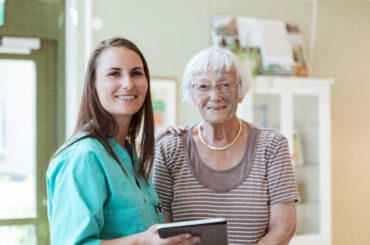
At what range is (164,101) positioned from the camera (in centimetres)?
308

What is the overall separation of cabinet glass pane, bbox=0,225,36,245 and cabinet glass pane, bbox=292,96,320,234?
2.07 metres

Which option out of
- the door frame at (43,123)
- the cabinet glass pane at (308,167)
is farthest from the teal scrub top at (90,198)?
the cabinet glass pane at (308,167)

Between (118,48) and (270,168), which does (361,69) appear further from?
(118,48)

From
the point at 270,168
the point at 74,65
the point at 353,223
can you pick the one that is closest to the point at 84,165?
the point at 270,168

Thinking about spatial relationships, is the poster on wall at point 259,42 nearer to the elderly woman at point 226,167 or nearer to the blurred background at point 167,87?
the blurred background at point 167,87

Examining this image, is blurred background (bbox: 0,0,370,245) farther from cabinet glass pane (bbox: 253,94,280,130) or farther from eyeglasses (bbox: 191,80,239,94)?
eyeglasses (bbox: 191,80,239,94)

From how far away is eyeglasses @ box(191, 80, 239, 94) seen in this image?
4.56 feet

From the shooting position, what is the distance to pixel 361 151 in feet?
12.5

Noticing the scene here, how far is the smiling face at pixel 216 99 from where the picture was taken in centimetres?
139

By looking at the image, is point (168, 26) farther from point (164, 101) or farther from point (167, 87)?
point (164, 101)

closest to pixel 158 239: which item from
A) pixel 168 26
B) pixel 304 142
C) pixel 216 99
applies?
pixel 216 99

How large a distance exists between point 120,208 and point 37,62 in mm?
2191

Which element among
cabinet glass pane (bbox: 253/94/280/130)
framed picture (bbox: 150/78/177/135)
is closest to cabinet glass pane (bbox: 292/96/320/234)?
cabinet glass pane (bbox: 253/94/280/130)

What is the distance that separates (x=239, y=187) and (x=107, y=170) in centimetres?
54
